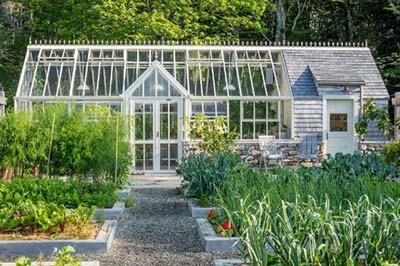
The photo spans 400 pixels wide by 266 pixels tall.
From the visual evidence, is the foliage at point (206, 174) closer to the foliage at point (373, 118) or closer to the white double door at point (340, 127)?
the foliage at point (373, 118)

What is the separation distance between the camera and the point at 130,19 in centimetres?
2155

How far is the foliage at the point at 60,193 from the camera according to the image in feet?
26.0

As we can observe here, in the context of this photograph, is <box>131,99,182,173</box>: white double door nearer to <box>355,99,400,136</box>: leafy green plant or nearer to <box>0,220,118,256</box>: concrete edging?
<box>355,99,400,136</box>: leafy green plant

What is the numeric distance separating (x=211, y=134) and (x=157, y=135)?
1.72m

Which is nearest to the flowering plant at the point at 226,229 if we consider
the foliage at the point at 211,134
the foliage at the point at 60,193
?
the foliage at the point at 60,193

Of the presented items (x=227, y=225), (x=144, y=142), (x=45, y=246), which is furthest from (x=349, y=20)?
(x=45, y=246)

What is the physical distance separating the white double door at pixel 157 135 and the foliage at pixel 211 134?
0.56 meters

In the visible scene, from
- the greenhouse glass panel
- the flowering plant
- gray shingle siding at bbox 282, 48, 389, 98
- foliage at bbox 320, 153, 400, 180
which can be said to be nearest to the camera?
the flowering plant

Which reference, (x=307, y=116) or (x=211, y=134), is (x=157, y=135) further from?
(x=307, y=116)

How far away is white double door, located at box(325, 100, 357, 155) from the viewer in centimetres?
1639

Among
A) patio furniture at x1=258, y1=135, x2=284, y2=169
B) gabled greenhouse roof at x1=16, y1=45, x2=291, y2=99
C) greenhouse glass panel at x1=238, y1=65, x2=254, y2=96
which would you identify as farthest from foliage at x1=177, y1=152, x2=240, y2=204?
greenhouse glass panel at x1=238, y1=65, x2=254, y2=96

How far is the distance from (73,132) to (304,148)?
23.5ft

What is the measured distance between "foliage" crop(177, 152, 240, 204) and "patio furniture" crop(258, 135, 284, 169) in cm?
558

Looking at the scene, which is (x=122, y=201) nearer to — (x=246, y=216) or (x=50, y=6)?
(x=246, y=216)
